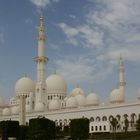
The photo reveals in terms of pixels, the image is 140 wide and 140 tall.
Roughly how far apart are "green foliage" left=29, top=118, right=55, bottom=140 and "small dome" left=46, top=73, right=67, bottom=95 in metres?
39.3

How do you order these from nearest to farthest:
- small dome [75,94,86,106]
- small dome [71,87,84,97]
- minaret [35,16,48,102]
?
minaret [35,16,48,102], small dome [75,94,86,106], small dome [71,87,84,97]

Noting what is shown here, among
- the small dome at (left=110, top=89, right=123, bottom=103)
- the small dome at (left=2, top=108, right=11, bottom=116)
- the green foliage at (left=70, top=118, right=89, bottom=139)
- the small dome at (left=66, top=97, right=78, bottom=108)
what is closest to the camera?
the green foliage at (left=70, top=118, right=89, bottom=139)

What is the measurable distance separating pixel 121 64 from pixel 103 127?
13.0 metres

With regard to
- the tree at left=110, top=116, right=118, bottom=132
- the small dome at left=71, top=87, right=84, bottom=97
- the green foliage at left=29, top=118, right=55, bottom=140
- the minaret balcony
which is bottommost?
the green foliage at left=29, top=118, right=55, bottom=140

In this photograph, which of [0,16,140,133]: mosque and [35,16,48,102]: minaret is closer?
[0,16,140,133]: mosque

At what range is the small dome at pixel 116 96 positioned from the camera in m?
66.1

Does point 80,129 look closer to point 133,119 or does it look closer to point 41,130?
point 41,130

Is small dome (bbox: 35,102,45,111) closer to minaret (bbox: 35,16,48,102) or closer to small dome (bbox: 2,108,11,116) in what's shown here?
minaret (bbox: 35,16,48,102)

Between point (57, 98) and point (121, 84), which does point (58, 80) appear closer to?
point (57, 98)

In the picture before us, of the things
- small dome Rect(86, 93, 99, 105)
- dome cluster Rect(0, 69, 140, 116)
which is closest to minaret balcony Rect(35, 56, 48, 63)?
dome cluster Rect(0, 69, 140, 116)

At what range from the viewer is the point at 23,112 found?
6506 centimetres

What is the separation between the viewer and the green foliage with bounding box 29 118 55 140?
36.4 metres

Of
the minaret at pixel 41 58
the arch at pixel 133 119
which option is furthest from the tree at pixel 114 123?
the minaret at pixel 41 58

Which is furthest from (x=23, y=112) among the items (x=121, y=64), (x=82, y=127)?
(x=82, y=127)
